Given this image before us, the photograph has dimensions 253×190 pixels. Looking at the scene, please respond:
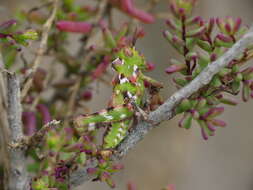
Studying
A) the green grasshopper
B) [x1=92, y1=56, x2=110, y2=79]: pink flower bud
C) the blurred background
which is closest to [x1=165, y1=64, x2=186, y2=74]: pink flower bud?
the green grasshopper

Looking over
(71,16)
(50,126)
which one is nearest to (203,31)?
(50,126)

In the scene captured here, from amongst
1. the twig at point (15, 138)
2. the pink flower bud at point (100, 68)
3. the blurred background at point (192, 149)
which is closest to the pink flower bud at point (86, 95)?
the pink flower bud at point (100, 68)

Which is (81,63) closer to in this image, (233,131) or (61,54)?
(61,54)

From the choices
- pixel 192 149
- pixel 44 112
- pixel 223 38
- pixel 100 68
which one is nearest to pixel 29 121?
pixel 44 112

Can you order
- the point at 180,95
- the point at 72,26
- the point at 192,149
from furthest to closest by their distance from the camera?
1. the point at 192,149
2. the point at 72,26
3. the point at 180,95

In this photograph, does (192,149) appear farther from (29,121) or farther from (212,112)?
(212,112)

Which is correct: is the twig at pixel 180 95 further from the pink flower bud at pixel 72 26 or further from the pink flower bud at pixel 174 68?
the pink flower bud at pixel 72 26
